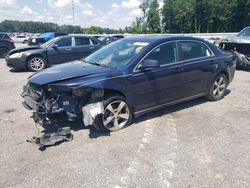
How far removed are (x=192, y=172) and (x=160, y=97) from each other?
6.09 feet

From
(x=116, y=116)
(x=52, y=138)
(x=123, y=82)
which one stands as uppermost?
(x=123, y=82)

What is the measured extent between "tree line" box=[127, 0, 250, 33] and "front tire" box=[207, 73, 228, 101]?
167 ft

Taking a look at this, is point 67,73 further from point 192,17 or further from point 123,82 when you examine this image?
point 192,17

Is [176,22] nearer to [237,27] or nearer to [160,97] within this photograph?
[237,27]

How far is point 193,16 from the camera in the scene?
6016cm

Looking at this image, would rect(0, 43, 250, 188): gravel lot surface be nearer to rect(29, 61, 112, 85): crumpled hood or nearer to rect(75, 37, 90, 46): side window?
rect(29, 61, 112, 85): crumpled hood

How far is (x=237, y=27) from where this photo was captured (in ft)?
175

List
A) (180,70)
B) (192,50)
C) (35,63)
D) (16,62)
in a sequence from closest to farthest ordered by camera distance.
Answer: (180,70) → (192,50) → (16,62) → (35,63)

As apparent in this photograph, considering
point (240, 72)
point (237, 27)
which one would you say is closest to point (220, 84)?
point (240, 72)

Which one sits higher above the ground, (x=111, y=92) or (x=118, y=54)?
(x=118, y=54)

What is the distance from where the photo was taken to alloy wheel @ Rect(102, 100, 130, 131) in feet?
13.8

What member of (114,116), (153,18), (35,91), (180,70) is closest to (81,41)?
(180,70)

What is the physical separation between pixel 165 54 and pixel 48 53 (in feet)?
23.0

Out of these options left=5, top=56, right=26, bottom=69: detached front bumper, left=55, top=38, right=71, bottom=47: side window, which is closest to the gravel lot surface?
→ left=5, top=56, right=26, bottom=69: detached front bumper
